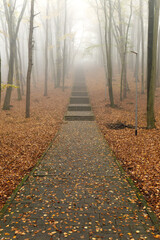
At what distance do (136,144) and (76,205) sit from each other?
4.60 m

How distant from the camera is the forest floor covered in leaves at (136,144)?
521cm

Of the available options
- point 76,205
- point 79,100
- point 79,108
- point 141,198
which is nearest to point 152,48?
point 141,198

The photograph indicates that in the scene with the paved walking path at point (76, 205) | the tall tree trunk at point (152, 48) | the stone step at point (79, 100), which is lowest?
the paved walking path at point (76, 205)

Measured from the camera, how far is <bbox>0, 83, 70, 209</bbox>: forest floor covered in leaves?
19.4 ft

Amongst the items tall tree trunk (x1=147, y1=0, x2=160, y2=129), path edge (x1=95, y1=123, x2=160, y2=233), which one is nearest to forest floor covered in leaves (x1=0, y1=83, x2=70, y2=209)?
path edge (x1=95, y1=123, x2=160, y2=233)

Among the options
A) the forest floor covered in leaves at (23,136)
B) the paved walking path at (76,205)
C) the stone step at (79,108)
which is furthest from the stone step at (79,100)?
the paved walking path at (76,205)

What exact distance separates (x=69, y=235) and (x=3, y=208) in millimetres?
1754

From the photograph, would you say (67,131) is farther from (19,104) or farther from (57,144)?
(19,104)

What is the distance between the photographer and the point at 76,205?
437 cm

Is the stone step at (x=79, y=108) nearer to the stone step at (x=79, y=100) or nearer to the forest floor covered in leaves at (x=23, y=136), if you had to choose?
the forest floor covered in leaves at (x=23, y=136)

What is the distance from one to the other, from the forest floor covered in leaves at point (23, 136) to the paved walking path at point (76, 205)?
56 cm

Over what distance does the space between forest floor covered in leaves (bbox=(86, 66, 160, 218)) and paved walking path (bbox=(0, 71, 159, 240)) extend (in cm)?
46

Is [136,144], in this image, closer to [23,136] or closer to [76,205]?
Answer: [76,205]

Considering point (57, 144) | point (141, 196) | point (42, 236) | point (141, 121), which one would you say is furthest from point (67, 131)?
point (42, 236)
